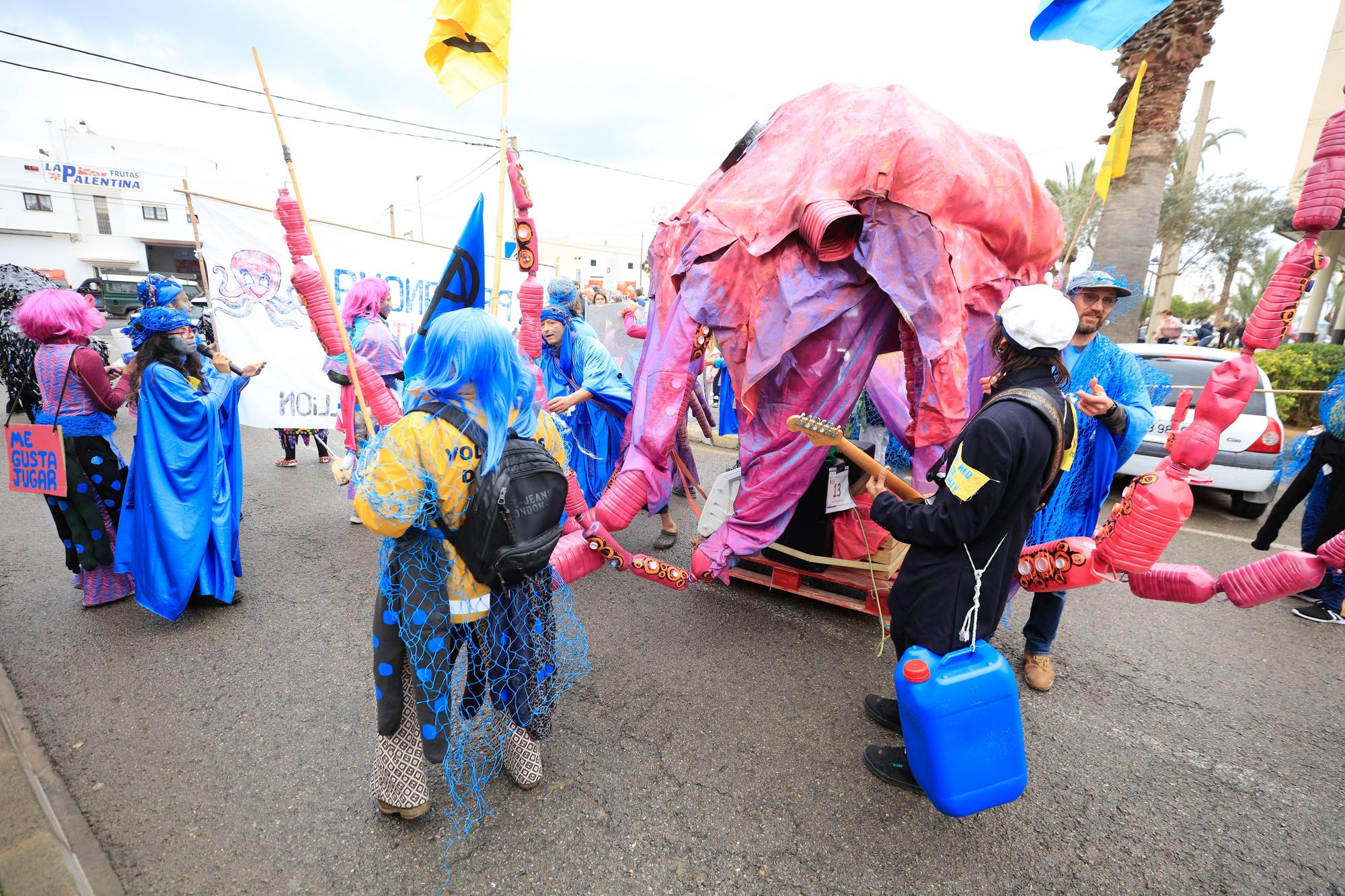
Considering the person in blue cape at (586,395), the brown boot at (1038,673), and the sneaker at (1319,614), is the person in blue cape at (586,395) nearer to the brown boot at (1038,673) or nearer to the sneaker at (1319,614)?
the brown boot at (1038,673)

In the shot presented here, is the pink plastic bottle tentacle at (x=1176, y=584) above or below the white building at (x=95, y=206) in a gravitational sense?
below

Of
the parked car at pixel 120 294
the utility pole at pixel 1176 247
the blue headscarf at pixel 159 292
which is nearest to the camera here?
the blue headscarf at pixel 159 292

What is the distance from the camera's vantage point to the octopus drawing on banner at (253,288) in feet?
17.6

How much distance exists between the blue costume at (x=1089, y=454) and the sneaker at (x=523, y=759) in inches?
101

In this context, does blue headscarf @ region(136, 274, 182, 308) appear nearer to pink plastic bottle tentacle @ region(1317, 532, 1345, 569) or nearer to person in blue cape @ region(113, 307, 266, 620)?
person in blue cape @ region(113, 307, 266, 620)

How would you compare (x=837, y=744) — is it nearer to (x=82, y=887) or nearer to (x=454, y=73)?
(x=82, y=887)

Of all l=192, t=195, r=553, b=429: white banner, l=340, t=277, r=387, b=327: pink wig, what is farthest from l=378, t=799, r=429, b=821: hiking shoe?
l=192, t=195, r=553, b=429: white banner

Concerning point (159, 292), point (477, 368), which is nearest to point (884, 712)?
point (477, 368)

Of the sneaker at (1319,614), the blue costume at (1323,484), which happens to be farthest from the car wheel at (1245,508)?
the sneaker at (1319,614)

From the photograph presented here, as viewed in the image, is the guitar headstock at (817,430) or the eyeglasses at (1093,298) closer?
A: the guitar headstock at (817,430)

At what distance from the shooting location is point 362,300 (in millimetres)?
4633

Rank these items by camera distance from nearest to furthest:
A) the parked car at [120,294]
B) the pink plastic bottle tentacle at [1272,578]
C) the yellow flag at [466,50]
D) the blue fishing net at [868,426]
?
1. the pink plastic bottle tentacle at [1272,578]
2. the yellow flag at [466,50]
3. the blue fishing net at [868,426]
4. the parked car at [120,294]

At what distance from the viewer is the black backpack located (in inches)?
75.0

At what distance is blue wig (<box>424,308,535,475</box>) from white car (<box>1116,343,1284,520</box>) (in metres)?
5.86
